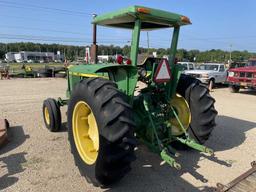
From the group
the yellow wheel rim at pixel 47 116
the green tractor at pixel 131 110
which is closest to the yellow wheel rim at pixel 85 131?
the green tractor at pixel 131 110

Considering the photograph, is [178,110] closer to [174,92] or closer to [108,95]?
[174,92]

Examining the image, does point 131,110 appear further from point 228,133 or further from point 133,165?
point 228,133

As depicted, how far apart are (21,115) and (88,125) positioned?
381cm

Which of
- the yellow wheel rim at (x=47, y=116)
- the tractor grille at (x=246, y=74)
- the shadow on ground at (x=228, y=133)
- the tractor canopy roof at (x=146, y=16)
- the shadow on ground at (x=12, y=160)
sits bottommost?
the shadow on ground at (x=12, y=160)

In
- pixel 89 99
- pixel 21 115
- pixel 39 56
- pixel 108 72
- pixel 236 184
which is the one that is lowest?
pixel 39 56

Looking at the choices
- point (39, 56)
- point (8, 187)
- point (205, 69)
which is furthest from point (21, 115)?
point (39, 56)

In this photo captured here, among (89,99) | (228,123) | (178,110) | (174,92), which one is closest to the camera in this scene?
(89,99)

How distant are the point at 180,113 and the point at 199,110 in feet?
1.33

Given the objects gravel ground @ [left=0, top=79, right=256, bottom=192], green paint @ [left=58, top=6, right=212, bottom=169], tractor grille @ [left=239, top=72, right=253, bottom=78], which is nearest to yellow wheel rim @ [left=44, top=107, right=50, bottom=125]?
gravel ground @ [left=0, top=79, right=256, bottom=192]

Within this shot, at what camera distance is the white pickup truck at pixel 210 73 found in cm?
1418

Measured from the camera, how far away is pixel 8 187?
308 centimetres

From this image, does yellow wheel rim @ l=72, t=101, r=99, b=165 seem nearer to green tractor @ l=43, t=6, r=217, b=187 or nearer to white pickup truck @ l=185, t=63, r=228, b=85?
green tractor @ l=43, t=6, r=217, b=187

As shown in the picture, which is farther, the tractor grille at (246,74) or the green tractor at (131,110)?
the tractor grille at (246,74)

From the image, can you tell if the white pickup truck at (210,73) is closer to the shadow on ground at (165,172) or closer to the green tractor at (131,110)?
the shadow on ground at (165,172)
